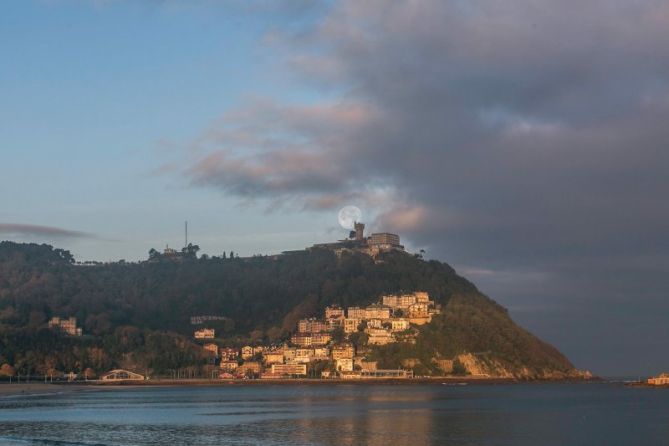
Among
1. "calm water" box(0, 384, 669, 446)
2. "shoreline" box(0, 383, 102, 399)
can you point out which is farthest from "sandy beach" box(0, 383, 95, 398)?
"calm water" box(0, 384, 669, 446)

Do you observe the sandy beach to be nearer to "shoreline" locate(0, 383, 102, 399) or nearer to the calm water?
"shoreline" locate(0, 383, 102, 399)

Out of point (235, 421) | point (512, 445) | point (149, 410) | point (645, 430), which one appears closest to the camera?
point (512, 445)

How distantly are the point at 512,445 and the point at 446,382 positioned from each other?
13751cm

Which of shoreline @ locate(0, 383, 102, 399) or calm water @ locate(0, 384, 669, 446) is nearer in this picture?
calm water @ locate(0, 384, 669, 446)

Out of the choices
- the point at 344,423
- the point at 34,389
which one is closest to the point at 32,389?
the point at 34,389

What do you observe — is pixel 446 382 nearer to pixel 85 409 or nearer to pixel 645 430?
pixel 85 409

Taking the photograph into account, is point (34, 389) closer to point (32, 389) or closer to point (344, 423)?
point (32, 389)

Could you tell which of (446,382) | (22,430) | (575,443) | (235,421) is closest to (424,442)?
(575,443)

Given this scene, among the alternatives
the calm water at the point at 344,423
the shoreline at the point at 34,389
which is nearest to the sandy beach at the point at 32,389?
the shoreline at the point at 34,389

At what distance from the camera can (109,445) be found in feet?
196

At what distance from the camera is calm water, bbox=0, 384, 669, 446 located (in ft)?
207

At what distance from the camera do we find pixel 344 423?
76750mm

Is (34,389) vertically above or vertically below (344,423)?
below

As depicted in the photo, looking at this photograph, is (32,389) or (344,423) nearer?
(344,423)
